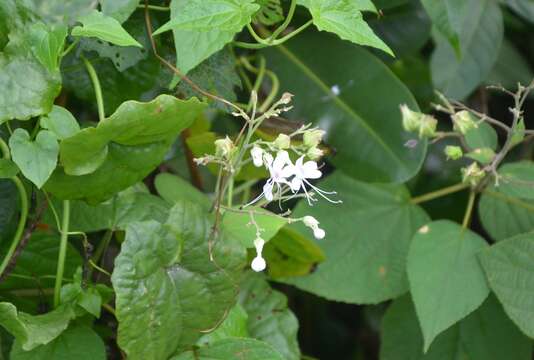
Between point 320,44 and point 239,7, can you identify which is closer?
point 239,7

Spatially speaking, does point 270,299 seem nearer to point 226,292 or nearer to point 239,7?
point 226,292

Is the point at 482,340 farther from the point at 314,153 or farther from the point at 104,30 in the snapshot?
the point at 104,30

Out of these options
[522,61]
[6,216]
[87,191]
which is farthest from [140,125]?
[522,61]

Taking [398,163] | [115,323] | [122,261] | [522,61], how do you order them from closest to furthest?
[122,261] → [115,323] → [398,163] → [522,61]

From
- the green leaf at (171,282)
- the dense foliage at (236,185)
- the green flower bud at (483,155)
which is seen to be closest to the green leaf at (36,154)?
the dense foliage at (236,185)

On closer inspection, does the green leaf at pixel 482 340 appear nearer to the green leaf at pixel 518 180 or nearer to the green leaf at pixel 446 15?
the green leaf at pixel 518 180

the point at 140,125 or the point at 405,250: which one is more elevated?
the point at 140,125

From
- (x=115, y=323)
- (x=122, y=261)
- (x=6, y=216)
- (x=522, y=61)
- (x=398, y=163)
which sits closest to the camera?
(x=122, y=261)
